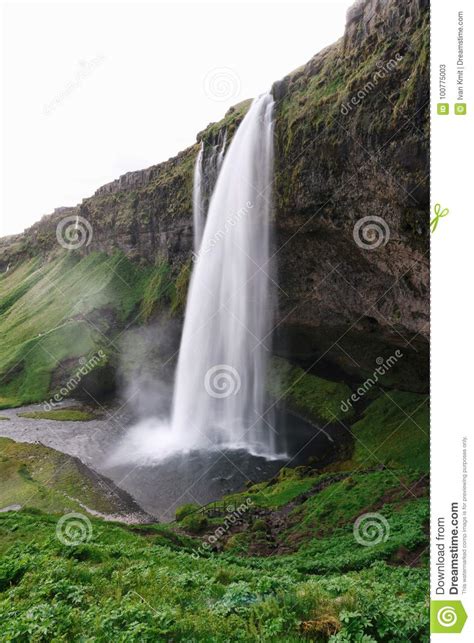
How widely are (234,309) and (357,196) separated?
1346cm

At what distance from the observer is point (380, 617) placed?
17.6 feet

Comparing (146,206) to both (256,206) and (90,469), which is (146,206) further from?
(90,469)

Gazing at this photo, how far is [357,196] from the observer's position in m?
21.4

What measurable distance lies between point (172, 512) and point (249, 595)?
520 inches

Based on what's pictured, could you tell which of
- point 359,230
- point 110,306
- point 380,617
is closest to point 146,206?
point 110,306

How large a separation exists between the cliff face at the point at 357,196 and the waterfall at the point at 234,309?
4.98ft

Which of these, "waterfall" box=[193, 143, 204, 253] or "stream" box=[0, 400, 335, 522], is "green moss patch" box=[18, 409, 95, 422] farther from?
"waterfall" box=[193, 143, 204, 253]

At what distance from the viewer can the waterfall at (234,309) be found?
27859 millimetres

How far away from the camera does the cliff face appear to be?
58.2 ft

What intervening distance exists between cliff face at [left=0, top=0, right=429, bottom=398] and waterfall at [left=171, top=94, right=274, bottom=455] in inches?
→ 59.8

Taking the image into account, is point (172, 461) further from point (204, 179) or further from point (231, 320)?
point (204, 179)
